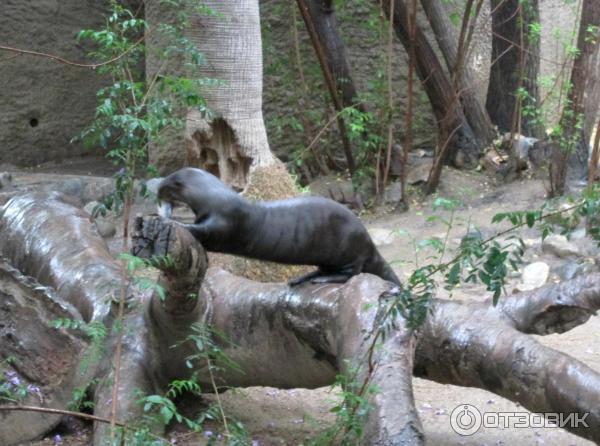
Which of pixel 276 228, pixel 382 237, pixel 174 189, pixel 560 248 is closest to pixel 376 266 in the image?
pixel 276 228

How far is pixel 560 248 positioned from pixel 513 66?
2.94m

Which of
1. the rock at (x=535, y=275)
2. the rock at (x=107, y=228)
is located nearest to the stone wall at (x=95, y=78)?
the rock at (x=107, y=228)

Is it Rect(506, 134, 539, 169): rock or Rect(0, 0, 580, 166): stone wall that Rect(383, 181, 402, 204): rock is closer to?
Rect(0, 0, 580, 166): stone wall

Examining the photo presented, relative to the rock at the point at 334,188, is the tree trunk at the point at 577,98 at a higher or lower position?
higher

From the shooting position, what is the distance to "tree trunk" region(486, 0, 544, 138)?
796 centimetres

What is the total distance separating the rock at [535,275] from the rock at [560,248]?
0.28 meters

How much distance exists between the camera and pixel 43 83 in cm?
974

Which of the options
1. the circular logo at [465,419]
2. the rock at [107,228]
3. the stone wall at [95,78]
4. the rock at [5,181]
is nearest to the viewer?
the circular logo at [465,419]

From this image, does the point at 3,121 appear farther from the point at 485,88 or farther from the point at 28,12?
the point at 485,88

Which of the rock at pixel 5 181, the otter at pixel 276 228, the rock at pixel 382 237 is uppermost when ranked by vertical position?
the otter at pixel 276 228

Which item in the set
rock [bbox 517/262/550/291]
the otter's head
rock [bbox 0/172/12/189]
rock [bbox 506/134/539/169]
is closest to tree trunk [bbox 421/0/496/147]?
rock [bbox 506/134/539/169]

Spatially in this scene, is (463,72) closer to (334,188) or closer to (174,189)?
(334,188)

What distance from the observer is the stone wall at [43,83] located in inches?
376

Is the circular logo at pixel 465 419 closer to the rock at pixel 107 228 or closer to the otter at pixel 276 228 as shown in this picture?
the otter at pixel 276 228
